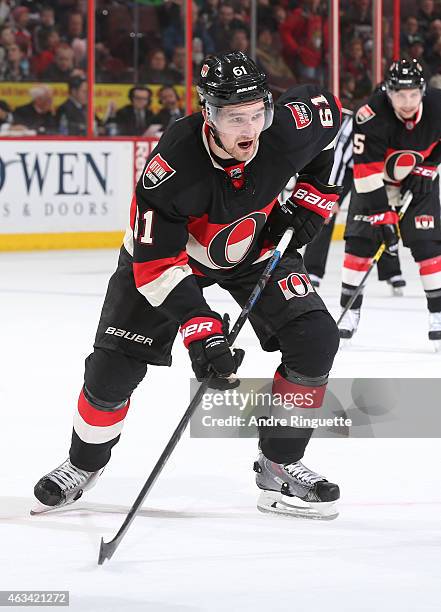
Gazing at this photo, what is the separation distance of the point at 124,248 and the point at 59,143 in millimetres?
6188

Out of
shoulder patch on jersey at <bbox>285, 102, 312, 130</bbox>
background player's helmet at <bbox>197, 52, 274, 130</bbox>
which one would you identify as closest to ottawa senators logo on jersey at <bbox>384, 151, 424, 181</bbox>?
shoulder patch on jersey at <bbox>285, 102, 312, 130</bbox>

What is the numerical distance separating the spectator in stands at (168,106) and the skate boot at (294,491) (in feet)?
23.2

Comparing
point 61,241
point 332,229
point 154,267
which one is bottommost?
point 61,241

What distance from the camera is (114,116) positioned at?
9.66m

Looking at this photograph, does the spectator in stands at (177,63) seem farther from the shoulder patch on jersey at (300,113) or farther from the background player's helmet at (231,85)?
the background player's helmet at (231,85)

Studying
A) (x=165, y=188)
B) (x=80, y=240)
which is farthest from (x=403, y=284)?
(x=165, y=188)

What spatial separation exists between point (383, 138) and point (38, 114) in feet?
15.1

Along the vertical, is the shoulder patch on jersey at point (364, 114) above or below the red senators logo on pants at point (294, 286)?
below

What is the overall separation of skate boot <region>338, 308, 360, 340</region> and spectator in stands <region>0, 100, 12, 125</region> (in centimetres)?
435

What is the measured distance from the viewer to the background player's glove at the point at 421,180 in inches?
207

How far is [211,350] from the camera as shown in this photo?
259cm

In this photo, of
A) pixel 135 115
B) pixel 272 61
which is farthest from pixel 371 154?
pixel 272 61

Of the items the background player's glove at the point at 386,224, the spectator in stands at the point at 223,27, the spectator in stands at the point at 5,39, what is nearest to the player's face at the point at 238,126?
the background player's glove at the point at 386,224

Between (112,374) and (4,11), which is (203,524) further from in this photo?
(4,11)
